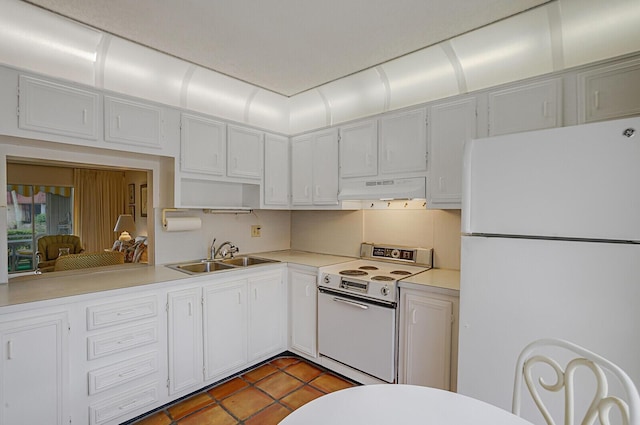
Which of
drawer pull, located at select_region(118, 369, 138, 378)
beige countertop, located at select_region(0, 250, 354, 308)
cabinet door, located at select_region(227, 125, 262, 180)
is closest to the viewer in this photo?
beige countertop, located at select_region(0, 250, 354, 308)

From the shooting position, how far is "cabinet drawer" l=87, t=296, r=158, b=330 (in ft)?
6.42

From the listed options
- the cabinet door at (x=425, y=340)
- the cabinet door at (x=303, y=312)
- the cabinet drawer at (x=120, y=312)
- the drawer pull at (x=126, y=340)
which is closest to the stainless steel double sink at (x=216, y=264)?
the cabinet door at (x=303, y=312)

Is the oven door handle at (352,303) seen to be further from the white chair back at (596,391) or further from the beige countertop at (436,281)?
the white chair back at (596,391)

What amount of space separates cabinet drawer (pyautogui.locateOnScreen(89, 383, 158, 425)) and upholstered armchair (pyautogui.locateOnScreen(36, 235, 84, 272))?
3066 millimetres

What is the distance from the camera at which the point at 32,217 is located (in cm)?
460

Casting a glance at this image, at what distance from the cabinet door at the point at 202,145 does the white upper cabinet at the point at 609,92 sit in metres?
2.67

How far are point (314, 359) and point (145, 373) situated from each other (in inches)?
54.4

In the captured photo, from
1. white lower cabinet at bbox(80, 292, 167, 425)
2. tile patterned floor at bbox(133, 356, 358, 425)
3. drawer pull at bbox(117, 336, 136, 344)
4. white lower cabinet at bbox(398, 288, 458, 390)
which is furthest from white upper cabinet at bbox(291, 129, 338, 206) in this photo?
drawer pull at bbox(117, 336, 136, 344)

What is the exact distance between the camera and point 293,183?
3.50 m

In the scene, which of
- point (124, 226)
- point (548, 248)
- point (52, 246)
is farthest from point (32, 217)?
point (548, 248)

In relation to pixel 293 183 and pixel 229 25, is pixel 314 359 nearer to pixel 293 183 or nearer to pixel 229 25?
pixel 293 183

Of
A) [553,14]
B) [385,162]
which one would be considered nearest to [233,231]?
[385,162]

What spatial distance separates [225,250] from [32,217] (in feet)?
11.2

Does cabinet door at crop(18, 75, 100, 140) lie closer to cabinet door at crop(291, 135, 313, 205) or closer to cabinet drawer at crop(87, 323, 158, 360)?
cabinet drawer at crop(87, 323, 158, 360)
